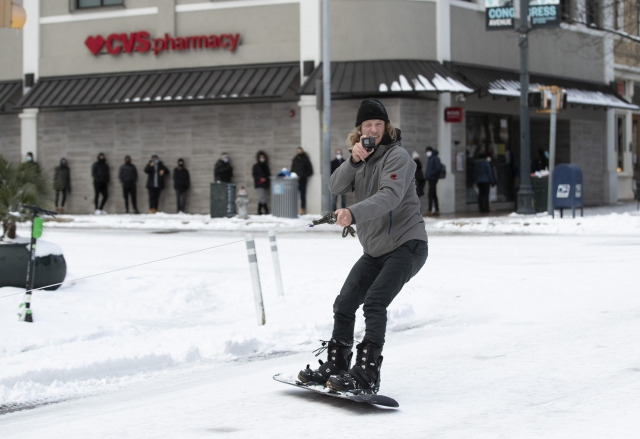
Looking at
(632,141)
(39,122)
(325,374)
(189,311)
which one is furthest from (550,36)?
(325,374)

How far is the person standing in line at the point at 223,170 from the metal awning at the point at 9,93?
770cm

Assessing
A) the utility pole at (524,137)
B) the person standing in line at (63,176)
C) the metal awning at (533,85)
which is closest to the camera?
the utility pole at (524,137)

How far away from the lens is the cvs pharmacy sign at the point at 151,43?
2925cm

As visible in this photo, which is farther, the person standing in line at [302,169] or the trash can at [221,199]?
the person standing in line at [302,169]

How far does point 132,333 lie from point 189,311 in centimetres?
186

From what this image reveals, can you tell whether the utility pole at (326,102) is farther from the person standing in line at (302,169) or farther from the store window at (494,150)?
the store window at (494,150)

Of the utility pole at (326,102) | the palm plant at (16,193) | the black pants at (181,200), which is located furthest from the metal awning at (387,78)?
the palm plant at (16,193)

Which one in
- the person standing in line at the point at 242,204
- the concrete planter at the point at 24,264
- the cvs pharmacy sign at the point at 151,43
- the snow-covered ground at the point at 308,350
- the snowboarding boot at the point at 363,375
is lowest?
the snow-covered ground at the point at 308,350

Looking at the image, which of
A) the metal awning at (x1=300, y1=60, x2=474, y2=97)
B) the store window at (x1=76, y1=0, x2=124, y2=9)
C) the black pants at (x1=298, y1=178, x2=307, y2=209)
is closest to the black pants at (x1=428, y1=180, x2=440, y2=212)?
the metal awning at (x1=300, y1=60, x2=474, y2=97)

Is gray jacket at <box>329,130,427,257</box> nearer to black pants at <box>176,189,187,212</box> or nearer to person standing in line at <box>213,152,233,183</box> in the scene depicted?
person standing in line at <box>213,152,233,183</box>

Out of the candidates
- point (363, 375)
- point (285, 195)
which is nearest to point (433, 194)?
point (285, 195)

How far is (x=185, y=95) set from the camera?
28750mm

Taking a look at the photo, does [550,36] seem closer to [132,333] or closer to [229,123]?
[229,123]

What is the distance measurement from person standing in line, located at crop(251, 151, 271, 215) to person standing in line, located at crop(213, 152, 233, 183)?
0.78 meters
